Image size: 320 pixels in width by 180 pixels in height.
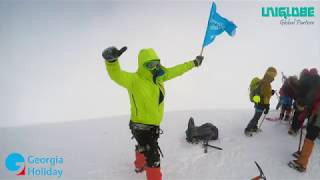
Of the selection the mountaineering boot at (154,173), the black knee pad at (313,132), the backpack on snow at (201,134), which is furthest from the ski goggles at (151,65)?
the black knee pad at (313,132)

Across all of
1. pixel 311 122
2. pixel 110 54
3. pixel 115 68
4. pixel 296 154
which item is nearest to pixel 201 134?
pixel 296 154

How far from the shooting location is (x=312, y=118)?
4.51m

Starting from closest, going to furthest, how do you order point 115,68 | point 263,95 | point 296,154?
point 115,68, point 296,154, point 263,95

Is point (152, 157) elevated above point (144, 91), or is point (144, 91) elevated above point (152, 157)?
point (144, 91)

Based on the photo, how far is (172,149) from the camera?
5.41 metres

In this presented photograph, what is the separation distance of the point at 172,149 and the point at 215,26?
2.41 m

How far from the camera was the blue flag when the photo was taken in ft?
15.3

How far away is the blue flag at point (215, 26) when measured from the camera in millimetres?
4672

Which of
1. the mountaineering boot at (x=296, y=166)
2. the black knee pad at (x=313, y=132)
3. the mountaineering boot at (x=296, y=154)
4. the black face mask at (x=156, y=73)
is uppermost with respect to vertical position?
the black face mask at (x=156, y=73)

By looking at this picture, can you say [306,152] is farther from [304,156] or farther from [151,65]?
[151,65]

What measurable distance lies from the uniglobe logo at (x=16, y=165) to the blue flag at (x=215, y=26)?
365 centimetres

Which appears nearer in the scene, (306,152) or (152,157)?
(152,157)

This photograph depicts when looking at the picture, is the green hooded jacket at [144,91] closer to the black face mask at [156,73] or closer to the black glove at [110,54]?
the black face mask at [156,73]

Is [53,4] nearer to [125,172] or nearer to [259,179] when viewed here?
[125,172]
